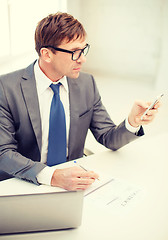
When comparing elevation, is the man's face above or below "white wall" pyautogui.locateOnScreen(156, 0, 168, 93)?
above

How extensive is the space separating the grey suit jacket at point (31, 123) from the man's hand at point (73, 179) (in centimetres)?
12

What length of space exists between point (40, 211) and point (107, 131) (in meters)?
0.93

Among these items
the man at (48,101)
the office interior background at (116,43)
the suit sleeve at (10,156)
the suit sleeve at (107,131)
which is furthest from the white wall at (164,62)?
the suit sleeve at (10,156)

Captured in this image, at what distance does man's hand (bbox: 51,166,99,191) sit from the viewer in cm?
122

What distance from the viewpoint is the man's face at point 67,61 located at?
62.9 inches

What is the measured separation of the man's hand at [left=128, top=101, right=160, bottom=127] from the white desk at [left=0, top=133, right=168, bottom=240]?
0.18 metres

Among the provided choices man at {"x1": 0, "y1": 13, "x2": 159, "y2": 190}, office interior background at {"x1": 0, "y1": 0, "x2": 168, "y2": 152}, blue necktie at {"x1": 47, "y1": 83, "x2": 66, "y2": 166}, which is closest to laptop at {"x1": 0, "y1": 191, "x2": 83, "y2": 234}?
man at {"x1": 0, "y1": 13, "x2": 159, "y2": 190}

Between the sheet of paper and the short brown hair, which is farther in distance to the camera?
the short brown hair

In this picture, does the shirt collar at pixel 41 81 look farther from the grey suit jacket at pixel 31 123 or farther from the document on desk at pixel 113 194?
the document on desk at pixel 113 194

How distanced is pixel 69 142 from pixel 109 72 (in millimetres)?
4074

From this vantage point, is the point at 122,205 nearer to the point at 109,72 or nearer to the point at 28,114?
the point at 28,114

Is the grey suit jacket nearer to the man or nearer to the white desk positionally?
the man

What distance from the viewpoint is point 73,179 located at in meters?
1.22

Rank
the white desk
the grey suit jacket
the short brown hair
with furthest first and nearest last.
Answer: the short brown hair, the grey suit jacket, the white desk
